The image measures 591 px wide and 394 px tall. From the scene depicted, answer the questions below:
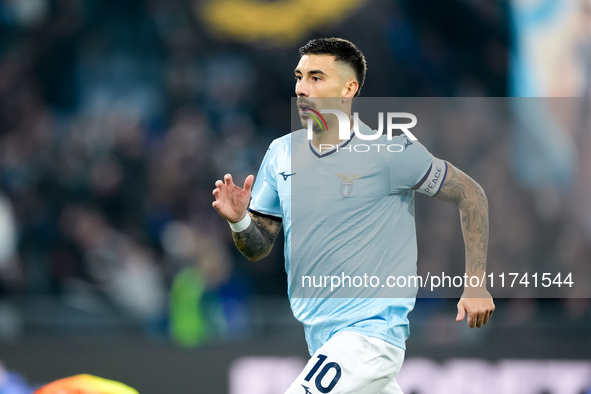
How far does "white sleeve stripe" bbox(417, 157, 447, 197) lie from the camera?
4.46 m

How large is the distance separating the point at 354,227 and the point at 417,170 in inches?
16.4

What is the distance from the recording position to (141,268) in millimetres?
9000

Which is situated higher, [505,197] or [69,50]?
[69,50]

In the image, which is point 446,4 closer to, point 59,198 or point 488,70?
point 488,70

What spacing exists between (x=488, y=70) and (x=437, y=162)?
674 centimetres

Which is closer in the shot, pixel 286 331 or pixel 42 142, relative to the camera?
pixel 286 331

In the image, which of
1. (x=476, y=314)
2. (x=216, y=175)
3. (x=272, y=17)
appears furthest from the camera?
(x=272, y=17)

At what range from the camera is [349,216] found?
15.0 feet

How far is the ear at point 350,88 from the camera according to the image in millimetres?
4672

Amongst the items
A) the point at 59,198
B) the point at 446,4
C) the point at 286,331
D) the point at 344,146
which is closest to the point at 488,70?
the point at 446,4

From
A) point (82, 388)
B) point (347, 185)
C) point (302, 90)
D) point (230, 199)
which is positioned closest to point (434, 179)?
point (347, 185)

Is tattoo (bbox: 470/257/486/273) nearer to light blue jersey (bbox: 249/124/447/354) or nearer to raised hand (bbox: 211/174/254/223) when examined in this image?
light blue jersey (bbox: 249/124/447/354)

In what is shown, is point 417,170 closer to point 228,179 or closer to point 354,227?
point 354,227

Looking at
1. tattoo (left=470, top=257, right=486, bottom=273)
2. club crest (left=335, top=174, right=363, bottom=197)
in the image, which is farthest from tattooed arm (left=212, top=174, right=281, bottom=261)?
tattoo (left=470, top=257, right=486, bottom=273)
